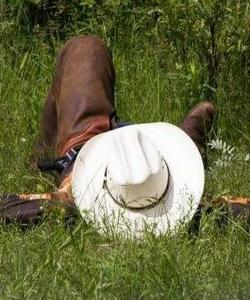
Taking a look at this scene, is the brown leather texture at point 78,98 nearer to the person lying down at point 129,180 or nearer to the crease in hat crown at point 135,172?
the person lying down at point 129,180

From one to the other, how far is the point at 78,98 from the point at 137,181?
1.09m

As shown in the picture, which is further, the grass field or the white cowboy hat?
the white cowboy hat

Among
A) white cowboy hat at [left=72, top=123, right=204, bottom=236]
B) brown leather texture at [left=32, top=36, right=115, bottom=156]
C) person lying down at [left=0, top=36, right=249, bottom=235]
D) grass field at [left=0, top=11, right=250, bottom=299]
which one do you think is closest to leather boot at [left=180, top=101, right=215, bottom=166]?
grass field at [left=0, top=11, right=250, bottom=299]

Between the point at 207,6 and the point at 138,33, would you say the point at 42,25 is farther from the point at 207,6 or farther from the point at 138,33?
the point at 207,6

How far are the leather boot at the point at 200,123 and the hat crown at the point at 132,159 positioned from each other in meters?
1.10

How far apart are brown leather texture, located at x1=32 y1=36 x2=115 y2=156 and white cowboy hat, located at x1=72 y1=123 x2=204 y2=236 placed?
1.96ft

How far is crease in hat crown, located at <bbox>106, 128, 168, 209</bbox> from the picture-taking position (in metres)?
4.62

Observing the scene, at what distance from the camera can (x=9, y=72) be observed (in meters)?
6.90

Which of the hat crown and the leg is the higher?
the hat crown

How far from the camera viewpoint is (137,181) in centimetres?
460

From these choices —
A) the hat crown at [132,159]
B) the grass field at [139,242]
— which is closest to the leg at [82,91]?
the grass field at [139,242]

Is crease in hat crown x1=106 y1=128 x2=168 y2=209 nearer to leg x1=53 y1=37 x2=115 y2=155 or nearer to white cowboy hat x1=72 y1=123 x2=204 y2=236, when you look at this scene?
white cowboy hat x1=72 y1=123 x2=204 y2=236

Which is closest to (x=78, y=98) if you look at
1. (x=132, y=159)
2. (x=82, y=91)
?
(x=82, y=91)

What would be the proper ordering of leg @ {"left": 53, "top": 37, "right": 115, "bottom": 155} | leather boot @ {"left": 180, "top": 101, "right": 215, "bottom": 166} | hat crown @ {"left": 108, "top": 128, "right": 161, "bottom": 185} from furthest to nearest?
1. leather boot @ {"left": 180, "top": 101, "right": 215, "bottom": 166}
2. leg @ {"left": 53, "top": 37, "right": 115, "bottom": 155}
3. hat crown @ {"left": 108, "top": 128, "right": 161, "bottom": 185}
